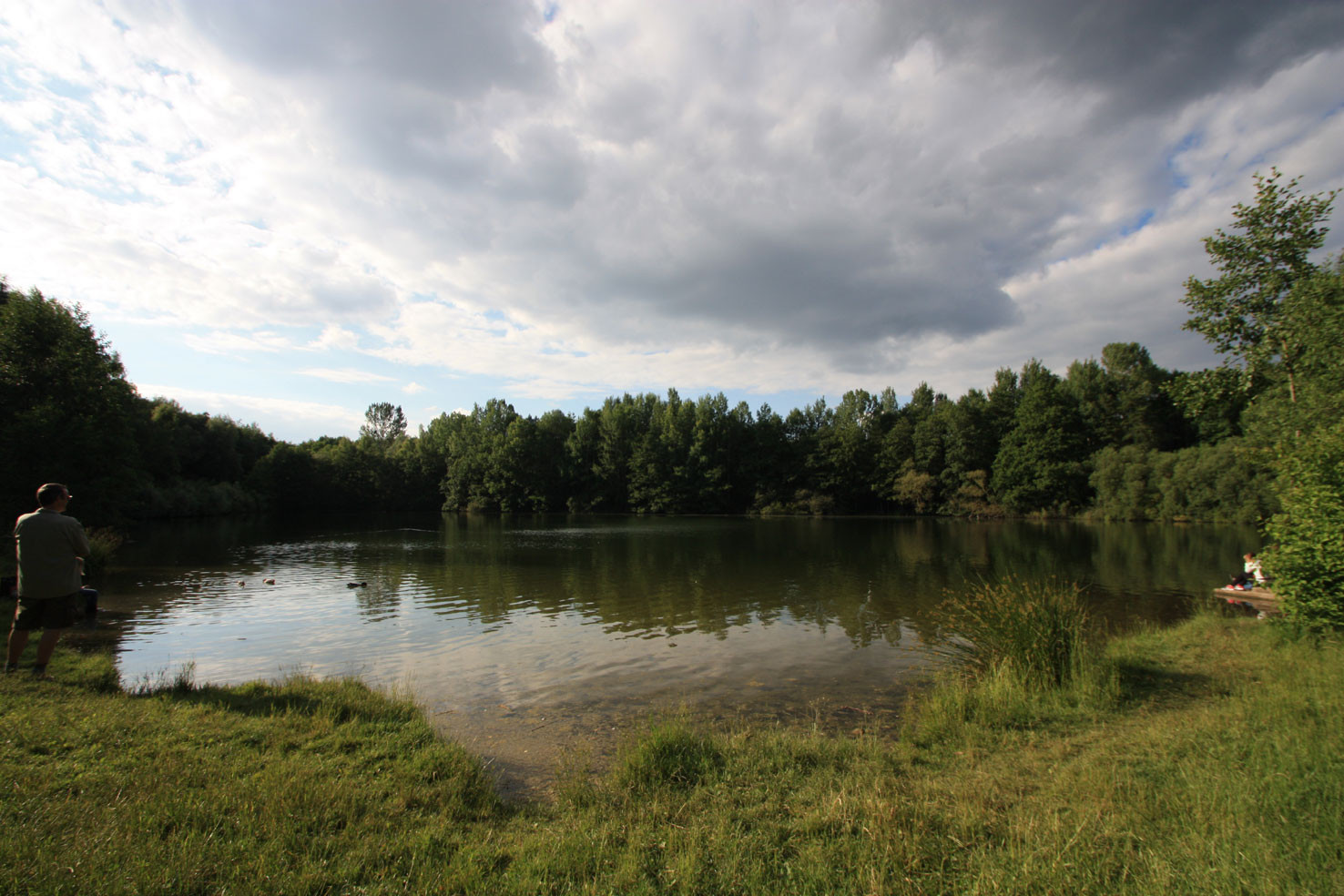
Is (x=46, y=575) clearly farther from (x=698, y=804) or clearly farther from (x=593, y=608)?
(x=593, y=608)

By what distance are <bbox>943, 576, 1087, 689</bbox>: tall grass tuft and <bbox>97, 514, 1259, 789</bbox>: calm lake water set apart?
1545 mm

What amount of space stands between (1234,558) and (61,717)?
119 ft

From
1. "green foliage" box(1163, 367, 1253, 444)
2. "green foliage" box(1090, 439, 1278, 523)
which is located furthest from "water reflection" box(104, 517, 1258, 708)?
"green foliage" box(1090, 439, 1278, 523)

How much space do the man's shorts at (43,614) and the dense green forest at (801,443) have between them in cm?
1813

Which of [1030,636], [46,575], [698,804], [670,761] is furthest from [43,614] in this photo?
[1030,636]

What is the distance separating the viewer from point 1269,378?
14906 mm

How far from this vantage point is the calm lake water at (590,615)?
33.6 feet

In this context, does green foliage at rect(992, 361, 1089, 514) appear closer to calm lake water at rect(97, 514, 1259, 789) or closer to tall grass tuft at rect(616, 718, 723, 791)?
calm lake water at rect(97, 514, 1259, 789)

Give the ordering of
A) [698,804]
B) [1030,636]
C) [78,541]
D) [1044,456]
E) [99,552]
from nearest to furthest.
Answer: [698,804] < [78,541] < [1030,636] < [99,552] < [1044,456]

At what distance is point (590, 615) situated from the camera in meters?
16.6

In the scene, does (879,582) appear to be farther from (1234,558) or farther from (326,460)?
(326,460)

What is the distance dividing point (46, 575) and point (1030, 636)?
1271 cm

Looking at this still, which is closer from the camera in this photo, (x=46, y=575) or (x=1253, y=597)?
(x=46, y=575)

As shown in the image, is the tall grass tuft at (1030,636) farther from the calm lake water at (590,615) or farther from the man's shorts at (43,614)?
the man's shorts at (43,614)
